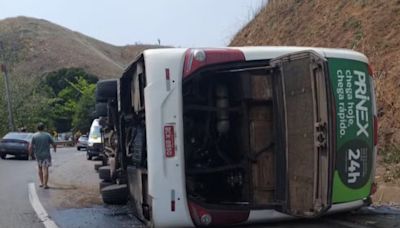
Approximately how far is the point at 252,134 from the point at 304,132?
3.20ft

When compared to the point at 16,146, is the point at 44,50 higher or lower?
higher

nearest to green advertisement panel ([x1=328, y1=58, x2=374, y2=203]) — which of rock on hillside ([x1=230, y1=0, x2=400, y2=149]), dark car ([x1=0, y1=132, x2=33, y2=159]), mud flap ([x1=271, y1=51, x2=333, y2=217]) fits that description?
mud flap ([x1=271, y1=51, x2=333, y2=217])

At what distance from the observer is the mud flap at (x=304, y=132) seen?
673 cm

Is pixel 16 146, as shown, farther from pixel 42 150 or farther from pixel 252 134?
pixel 252 134

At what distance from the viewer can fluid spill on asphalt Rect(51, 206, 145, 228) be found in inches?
372

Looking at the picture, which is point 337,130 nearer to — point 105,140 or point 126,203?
point 126,203

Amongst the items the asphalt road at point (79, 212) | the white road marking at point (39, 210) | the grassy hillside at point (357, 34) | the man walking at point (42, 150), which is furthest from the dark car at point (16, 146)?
the white road marking at point (39, 210)

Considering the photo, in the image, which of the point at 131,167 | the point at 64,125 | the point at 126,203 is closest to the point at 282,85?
the point at 131,167

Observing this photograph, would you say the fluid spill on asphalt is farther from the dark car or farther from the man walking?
the dark car

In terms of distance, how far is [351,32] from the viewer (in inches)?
706

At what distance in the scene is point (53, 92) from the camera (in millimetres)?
87625

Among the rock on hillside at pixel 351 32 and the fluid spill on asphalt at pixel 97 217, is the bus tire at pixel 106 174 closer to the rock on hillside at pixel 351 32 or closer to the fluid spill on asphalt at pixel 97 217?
the fluid spill on asphalt at pixel 97 217

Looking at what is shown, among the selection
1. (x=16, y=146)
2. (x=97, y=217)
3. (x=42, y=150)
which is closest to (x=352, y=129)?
(x=97, y=217)

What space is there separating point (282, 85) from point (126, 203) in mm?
4708
